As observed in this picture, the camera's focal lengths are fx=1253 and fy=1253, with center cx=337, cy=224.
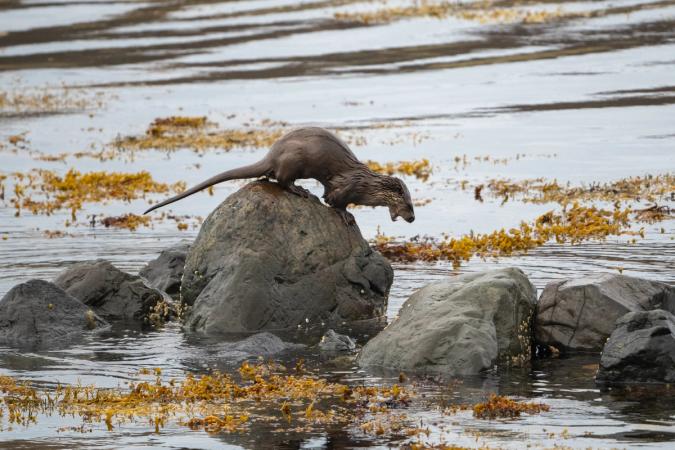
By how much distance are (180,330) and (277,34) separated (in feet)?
104

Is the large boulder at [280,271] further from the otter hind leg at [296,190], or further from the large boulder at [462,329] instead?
the large boulder at [462,329]

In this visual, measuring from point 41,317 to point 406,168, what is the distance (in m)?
10.5

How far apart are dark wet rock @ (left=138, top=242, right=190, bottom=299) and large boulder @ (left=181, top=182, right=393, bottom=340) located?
117 cm

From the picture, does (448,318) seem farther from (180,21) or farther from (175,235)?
(180,21)

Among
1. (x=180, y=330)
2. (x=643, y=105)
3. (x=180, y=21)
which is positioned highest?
(x=180, y=21)

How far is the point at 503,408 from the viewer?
392 inches

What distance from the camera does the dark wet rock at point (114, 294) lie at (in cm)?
1432

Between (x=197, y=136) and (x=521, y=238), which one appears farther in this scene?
(x=197, y=136)

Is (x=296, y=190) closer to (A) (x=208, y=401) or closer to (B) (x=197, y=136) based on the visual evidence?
(A) (x=208, y=401)

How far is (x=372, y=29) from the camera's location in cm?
4466

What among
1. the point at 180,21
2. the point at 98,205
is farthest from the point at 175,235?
the point at 180,21

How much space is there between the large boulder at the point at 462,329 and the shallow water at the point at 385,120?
33 centimetres

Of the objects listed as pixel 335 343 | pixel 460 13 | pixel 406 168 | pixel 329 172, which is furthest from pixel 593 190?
pixel 460 13

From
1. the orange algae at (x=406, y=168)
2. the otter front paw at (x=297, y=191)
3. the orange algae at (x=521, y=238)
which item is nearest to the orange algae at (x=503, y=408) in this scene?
the otter front paw at (x=297, y=191)
